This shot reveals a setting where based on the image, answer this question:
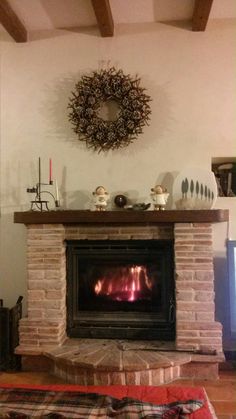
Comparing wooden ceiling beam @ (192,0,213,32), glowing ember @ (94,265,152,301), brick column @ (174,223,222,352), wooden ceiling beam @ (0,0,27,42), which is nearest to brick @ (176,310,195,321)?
brick column @ (174,223,222,352)

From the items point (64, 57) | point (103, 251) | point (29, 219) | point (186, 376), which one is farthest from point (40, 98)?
point (186, 376)

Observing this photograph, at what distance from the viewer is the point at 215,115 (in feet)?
10.1

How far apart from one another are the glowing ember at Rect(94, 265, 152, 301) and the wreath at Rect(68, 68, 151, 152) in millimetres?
1074

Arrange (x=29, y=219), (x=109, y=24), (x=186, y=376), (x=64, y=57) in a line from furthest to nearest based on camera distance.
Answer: (x=64, y=57)
(x=109, y=24)
(x=29, y=219)
(x=186, y=376)

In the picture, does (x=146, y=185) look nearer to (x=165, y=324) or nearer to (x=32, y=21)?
(x=165, y=324)

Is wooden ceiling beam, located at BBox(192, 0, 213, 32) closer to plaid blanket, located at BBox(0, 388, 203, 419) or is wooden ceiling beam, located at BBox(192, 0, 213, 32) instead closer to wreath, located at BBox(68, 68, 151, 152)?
wreath, located at BBox(68, 68, 151, 152)

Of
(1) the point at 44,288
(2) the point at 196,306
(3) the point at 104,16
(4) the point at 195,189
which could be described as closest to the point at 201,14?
(3) the point at 104,16

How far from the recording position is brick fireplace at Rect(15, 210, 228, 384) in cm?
267

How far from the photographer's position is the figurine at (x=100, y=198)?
2883 mm

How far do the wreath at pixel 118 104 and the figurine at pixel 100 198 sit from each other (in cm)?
46

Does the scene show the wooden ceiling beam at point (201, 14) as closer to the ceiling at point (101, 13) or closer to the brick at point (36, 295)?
the ceiling at point (101, 13)

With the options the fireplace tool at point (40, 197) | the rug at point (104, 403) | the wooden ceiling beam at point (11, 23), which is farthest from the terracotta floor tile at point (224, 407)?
the wooden ceiling beam at point (11, 23)

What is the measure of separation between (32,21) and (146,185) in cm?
173

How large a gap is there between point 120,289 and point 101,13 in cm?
220
